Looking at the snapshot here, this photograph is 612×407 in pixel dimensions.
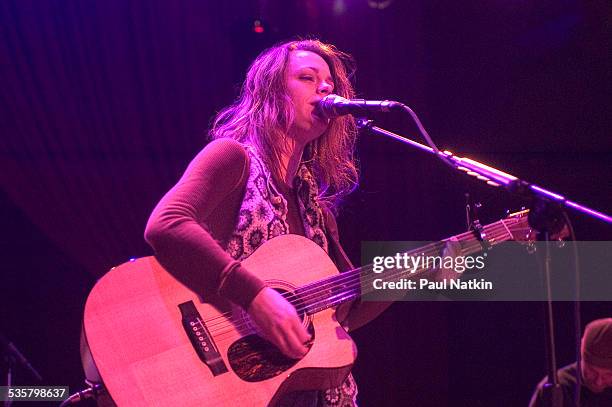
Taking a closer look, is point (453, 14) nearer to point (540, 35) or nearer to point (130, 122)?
point (540, 35)

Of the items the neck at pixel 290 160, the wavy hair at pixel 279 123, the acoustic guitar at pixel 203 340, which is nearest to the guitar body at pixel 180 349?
the acoustic guitar at pixel 203 340

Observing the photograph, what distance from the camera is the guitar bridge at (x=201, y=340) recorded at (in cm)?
179

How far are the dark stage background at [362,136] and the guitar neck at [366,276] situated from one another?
194 cm

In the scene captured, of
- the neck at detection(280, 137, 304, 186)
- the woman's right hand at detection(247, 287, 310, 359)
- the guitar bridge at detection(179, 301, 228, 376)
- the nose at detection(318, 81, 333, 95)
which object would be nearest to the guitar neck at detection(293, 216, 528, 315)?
the woman's right hand at detection(247, 287, 310, 359)

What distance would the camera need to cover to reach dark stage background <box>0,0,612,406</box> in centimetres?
353

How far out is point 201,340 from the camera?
71.6 inches

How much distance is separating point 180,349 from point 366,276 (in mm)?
875

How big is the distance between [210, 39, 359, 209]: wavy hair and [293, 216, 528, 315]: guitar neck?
21.8 inches

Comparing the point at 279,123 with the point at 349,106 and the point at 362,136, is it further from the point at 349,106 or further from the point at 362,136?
the point at 362,136

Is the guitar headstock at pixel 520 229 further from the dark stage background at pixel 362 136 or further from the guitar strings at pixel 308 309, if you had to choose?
the dark stage background at pixel 362 136

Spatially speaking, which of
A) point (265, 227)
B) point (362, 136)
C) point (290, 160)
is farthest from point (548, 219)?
point (362, 136)

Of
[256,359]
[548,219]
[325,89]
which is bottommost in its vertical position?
[256,359]

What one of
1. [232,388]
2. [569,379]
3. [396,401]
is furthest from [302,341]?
[396,401]

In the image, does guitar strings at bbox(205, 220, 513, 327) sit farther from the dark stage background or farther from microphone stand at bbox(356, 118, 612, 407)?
the dark stage background
